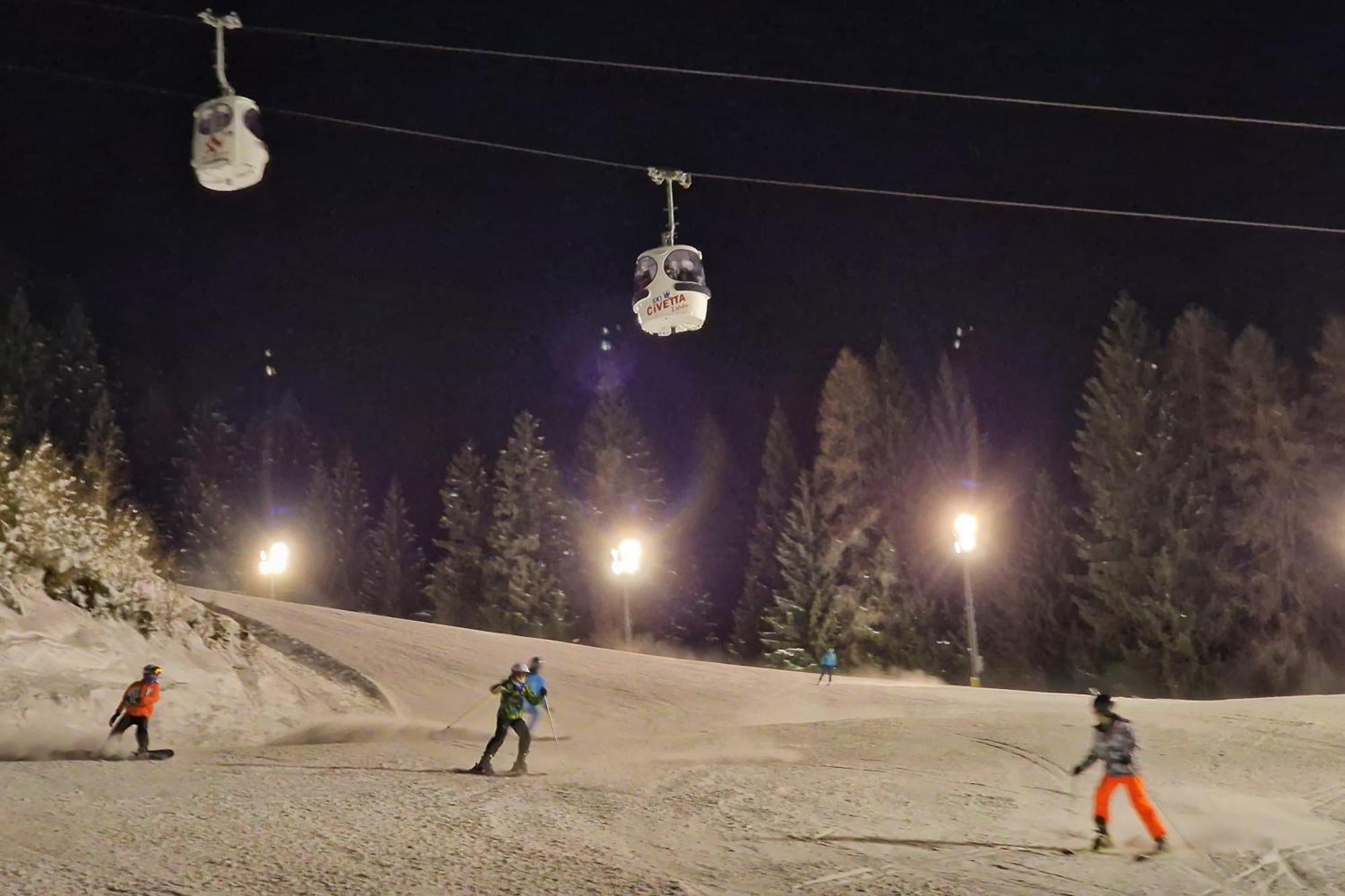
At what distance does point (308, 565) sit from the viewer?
57.2m

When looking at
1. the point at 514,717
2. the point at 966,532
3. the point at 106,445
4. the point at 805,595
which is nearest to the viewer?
the point at 514,717

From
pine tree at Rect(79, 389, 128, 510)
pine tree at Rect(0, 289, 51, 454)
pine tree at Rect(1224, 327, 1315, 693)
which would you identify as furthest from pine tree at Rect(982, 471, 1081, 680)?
pine tree at Rect(0, 289, 51, 454)

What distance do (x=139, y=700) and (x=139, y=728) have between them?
0.40m

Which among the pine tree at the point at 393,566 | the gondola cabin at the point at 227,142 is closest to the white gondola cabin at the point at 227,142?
the gondola cabin at the point at 227,142

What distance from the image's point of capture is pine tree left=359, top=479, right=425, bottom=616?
180ft

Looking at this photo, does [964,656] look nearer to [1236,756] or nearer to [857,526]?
[857,526]

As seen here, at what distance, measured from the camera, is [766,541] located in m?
46.0

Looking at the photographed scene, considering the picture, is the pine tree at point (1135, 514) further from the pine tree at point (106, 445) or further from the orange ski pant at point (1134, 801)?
the pine tree at point (106, 445)

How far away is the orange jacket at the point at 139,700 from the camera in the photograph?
12867mm

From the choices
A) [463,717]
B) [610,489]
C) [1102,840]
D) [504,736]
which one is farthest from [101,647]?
[610,489]

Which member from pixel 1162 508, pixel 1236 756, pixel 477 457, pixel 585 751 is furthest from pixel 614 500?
pixel 1236 756

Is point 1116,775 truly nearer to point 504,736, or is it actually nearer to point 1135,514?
point 504,736

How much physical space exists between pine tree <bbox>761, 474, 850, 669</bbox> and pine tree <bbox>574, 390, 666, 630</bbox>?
8161mm

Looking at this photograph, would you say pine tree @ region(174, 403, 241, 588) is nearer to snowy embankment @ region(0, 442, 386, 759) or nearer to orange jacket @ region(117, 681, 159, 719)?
snowy embankment @ region(0, 442, 386, 759)
